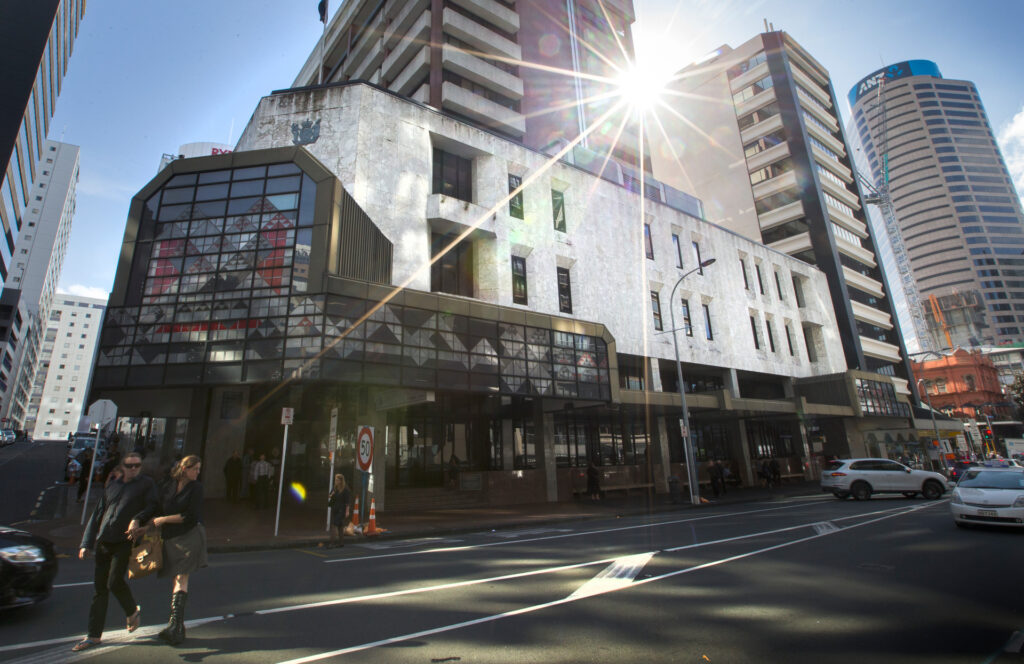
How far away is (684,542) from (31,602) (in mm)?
10283

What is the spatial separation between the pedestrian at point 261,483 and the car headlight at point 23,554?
11907 millimetres

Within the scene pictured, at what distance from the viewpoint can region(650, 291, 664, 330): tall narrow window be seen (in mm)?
30316

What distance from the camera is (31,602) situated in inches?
215

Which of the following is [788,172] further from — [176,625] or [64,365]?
[64,365]

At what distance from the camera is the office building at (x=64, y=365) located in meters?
110

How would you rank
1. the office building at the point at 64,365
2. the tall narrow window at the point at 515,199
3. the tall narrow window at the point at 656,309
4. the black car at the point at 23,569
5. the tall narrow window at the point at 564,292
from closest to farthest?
the black car at the point at 23,569, the tall narrow window at the point at 515,199, the tall narrow window at the point at 564,292, the tall narrow window at the point at 656,309, the office building at the point at 64,365

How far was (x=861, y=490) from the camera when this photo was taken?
19500mm

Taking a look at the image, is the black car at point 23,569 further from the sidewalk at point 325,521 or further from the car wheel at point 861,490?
the car wheel at point 861,490

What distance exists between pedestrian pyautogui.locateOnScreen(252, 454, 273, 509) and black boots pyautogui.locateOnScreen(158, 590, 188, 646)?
44.9 ft

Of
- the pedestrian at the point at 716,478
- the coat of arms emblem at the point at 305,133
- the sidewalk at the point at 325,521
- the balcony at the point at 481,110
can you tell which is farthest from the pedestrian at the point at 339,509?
the balcony at the point at 481,110

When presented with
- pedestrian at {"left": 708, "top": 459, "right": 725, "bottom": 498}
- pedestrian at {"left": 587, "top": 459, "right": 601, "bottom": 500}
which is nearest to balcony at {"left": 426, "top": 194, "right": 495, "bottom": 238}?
pedestrian at {"left": 587, "top": 459, "right": 601, "bottom": 500}

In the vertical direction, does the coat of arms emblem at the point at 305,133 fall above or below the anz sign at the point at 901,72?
below

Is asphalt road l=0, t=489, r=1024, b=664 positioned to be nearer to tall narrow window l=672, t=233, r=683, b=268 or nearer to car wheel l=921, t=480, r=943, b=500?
car wheel l=921, t=480, r=943, b=500

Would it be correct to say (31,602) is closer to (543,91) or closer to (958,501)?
(958,501)
